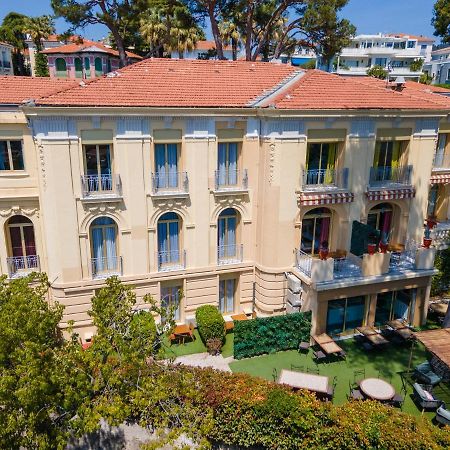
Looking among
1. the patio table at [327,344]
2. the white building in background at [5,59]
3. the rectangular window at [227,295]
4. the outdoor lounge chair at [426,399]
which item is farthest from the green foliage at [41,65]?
the outdoor lounge chair at [426,399]

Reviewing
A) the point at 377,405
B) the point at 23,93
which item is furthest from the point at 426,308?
the point at 23,93

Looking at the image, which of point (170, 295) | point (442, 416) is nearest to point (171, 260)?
point (170, 295)

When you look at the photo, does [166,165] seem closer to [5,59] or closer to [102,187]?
[102,187]

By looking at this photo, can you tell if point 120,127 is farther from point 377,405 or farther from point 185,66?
point 377,405

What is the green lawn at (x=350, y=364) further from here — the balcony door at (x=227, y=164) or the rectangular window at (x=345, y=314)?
the balcony door at (x=227, y=164)

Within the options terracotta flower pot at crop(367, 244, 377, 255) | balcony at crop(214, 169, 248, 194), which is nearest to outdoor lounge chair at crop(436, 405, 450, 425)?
terracotta flower pot at crop(367, 244, 377, 255)
